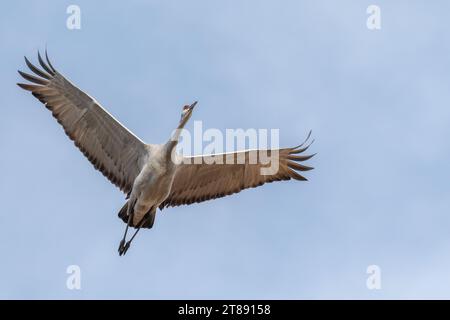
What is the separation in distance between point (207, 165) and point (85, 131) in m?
2.92

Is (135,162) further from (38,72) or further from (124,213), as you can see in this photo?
(38,72)

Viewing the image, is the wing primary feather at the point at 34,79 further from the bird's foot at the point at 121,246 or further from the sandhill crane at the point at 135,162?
the bird's foot at the point at 121,246

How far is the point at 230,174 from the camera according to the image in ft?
81.3

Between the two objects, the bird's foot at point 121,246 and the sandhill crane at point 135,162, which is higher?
the sandhill crane at point 135,162

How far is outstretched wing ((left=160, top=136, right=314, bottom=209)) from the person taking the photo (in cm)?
2438

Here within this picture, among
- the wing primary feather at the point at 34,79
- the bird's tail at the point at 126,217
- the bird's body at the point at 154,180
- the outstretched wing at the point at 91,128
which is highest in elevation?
the wing primary feather at the point at 34,79

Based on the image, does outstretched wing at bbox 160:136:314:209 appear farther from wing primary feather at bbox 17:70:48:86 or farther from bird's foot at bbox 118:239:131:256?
wing primary feather at bbox 17:70:48:86

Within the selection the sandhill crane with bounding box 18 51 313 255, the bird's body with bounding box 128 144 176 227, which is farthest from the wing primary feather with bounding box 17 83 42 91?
the bird's body with bounding box 128 144 176 227

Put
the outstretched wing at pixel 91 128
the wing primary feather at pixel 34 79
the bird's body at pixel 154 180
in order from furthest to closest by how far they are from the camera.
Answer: the wing primary feather at pixel 34 79, the outstretched wing at pixel 91 128, the bird's body at pixel 154 180

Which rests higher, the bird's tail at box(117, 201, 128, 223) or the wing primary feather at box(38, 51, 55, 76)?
the wing primary feather at box(38, 51, 55, 76)

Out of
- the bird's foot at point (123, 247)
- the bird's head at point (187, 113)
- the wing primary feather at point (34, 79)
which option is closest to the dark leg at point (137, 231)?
the bird's foot at point (123, 247)

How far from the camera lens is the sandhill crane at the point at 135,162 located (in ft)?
78.0

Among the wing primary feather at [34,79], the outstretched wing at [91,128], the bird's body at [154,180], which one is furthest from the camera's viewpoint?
the wing primary feather at [34,79]
